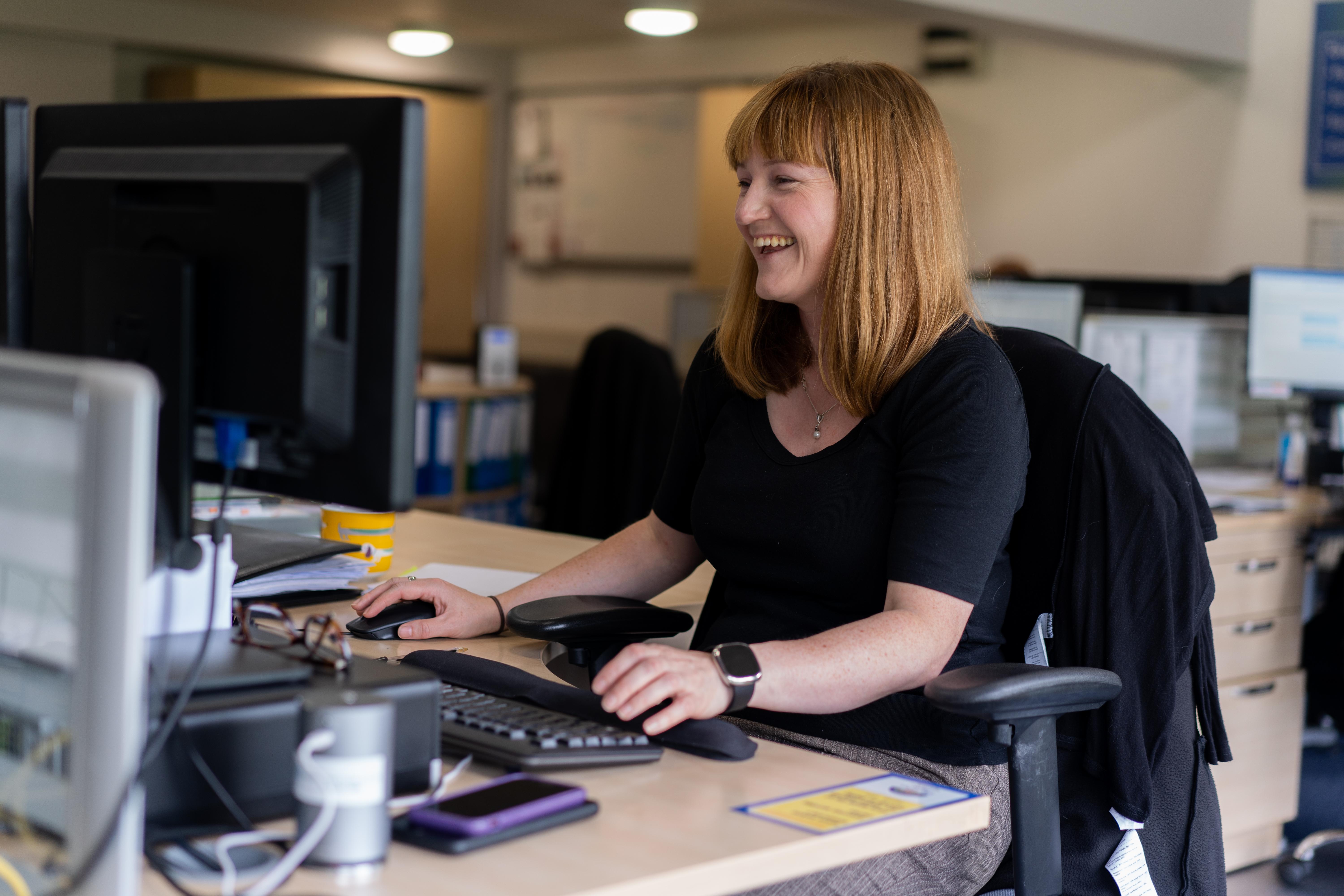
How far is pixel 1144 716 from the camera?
146cm

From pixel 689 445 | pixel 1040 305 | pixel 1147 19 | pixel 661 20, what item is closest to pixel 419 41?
pixel 661 20

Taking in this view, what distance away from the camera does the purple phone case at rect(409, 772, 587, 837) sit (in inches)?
36.4

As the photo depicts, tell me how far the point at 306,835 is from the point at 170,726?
0.10 m

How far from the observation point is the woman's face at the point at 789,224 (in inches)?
61.1

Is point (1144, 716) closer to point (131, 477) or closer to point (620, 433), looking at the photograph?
point (131, 477)

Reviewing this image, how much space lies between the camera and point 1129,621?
1466 millimetres

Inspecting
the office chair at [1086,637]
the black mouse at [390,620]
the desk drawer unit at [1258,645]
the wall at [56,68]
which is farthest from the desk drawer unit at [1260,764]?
the wall at [56,68]

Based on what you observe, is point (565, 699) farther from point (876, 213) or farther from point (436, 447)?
point (436, 447)

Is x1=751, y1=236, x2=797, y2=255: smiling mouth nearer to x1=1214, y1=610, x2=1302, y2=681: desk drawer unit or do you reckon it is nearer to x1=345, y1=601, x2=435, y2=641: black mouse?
x1=345, y1=601, x2=435, y2=641: black mouse

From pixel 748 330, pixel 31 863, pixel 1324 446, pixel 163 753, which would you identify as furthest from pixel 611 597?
pixel 1324 446

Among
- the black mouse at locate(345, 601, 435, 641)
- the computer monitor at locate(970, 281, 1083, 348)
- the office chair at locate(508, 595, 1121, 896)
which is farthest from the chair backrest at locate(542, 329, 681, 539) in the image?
the office chair at locate(508, 595, 1121, 896)

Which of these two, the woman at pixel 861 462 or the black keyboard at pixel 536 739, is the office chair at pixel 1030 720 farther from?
the black keyboard at pixel 536 739

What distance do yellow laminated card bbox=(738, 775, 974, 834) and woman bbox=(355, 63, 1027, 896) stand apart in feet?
0.60

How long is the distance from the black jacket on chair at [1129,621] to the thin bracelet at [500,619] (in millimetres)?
581
